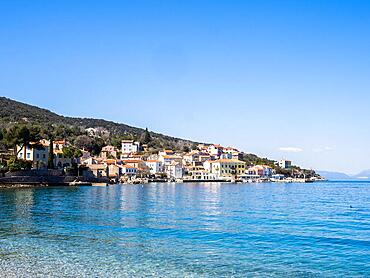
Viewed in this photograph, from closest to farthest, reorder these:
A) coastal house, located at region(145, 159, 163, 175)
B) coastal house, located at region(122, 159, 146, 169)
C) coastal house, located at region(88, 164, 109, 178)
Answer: coastal house, located at region(88, 164, 109, 178)
coastal house, located at region(122, 159, 146, 169)
coastal house, located at region(145, 159, 163, 175)

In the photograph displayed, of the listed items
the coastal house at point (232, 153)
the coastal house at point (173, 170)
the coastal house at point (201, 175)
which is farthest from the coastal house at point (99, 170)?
the coastal house at point (232, 153)

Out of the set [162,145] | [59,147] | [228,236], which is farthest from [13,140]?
[162,145]

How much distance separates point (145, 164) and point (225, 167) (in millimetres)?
22267

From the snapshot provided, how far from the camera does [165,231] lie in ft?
67.5

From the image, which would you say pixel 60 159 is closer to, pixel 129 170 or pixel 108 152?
pixel 129 170

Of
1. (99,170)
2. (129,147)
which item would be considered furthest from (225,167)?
(99,170)

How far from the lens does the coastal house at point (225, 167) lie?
400 feet

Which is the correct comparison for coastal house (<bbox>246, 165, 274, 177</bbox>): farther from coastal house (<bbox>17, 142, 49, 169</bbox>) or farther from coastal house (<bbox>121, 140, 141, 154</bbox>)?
coastal house (<bbox>17, 142, 49, 169</bbox>)

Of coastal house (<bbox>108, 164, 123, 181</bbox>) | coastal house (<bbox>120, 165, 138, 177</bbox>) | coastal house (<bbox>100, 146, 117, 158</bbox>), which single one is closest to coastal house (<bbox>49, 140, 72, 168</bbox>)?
coastal house (<bbox>108, 164, 123, 181</bbox>)

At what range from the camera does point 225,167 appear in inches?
4850

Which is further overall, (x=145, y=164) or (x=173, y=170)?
(x=145, y=164)

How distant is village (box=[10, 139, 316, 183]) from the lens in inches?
3366

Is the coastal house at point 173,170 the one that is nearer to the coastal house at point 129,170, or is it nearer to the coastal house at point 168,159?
the coastal house at point 168,159

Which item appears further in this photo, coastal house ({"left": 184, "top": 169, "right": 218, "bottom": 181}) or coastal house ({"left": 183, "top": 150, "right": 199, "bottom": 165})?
coastal house ({"left": 183, "top": 150, "right": 199, "bottom": 165})
